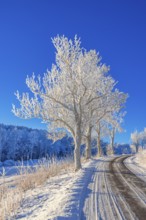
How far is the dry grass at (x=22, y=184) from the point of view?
8113 mm

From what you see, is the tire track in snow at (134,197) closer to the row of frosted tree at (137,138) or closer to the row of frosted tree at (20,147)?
the row of frosted tree at (20,147)

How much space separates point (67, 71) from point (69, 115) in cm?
403

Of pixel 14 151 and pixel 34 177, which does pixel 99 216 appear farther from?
pixel 14 151

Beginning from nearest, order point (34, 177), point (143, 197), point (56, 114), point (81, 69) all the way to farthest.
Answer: point (143, 197) < point (34, 177) < point (81, 69) < point (56, 114)

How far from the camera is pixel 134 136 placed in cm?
10400

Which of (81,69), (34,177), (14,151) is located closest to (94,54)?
(81,69)

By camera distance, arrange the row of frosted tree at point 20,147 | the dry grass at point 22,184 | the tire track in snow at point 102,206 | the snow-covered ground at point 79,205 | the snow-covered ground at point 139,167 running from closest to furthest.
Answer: the tire track in snow at point 102,206 < the snow-covered ground at point 79,205 < the dry grass at point 22,184 < the snow-covered ground at point 139,167 < the row of frosted tree at point 20,147

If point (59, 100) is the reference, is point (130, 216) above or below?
below

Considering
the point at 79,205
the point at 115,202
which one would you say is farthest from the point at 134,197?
the point at 79,205

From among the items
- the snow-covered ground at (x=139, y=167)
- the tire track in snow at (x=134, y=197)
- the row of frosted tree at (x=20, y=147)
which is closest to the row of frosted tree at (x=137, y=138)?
the row of frosted tree at (x=20, y=147)

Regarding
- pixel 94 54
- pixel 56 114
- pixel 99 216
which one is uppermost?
pixel 94 54

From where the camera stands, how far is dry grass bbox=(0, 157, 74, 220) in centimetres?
811

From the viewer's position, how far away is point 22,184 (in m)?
12.6

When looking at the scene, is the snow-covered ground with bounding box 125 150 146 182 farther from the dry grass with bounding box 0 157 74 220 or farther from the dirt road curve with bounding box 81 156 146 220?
the dry grass with bounding box 0 157 74 220
